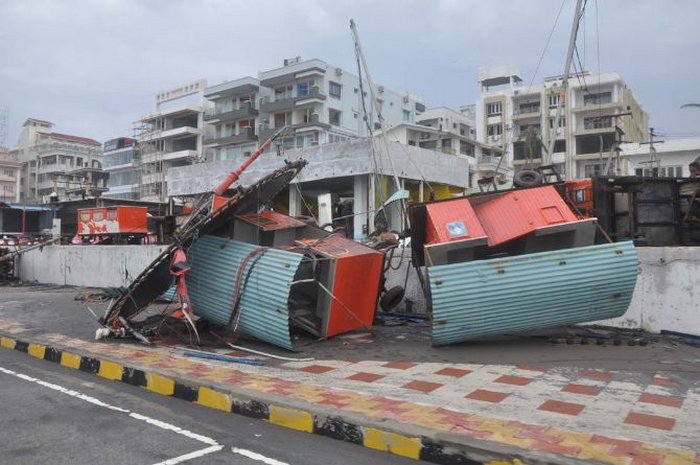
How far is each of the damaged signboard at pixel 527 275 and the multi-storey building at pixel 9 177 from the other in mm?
89807

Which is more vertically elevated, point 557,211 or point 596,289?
point 557,211

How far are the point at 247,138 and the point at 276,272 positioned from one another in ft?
175

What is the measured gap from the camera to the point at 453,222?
789cm

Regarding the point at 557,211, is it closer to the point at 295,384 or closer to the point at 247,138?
the point at 295,384

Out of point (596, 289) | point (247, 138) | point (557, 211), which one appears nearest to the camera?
point (596, 289)

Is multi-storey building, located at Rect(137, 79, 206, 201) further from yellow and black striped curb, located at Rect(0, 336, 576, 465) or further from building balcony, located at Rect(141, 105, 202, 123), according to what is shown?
yellow and black striped curb, located at Rect(0, 336, 576, 465)

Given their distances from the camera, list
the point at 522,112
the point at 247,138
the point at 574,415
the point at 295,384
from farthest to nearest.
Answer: the point at 522,112
the point at 247,138
the point at 295,384
the point at 574,415

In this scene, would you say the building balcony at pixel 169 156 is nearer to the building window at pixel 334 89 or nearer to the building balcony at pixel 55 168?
the building window at pixel 334 89

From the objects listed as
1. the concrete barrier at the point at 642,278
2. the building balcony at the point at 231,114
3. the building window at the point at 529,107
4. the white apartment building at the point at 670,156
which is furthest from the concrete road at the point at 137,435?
the building window at the point at 529,107

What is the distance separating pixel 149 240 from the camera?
1988 centimetres

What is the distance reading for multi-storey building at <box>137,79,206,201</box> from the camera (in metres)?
65.1

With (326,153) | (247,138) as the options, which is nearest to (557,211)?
(326,153)

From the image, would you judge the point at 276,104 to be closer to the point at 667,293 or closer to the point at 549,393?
the point at 667,293

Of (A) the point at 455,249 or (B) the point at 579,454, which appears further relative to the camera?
(A) the point at 455,249
